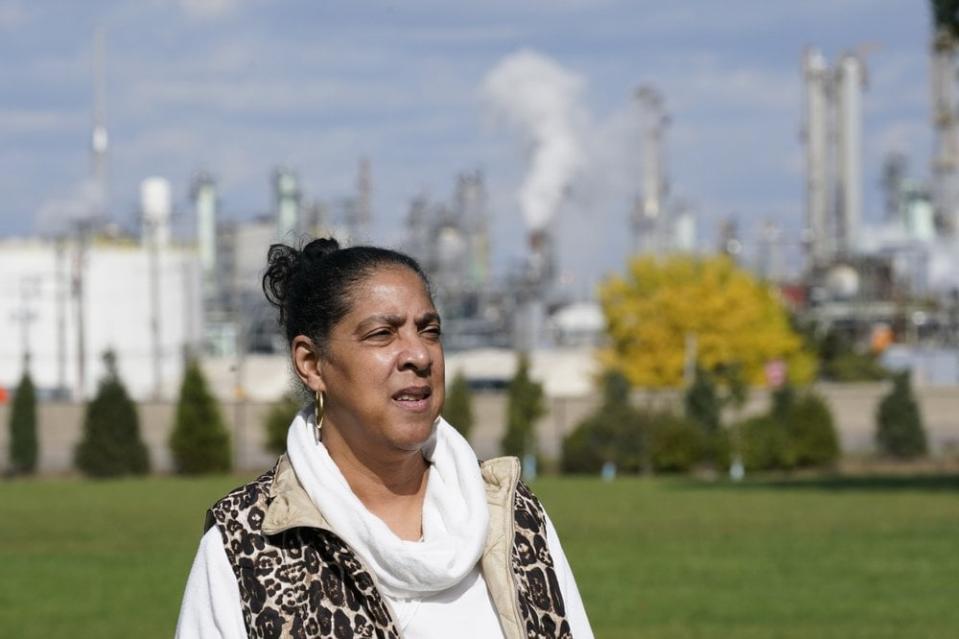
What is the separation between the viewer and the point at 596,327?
9775 cm

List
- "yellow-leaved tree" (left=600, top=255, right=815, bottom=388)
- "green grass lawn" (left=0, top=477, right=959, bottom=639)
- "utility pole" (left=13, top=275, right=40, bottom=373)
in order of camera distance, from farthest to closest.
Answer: "yellow-leaved tree" (left=600, top=255, right=815, bottom=388) < "utility pole" (left=13, top=275, right=40, bottom=373) < "green grass lawn" (left=0, top=477, right=959, bottom=639)

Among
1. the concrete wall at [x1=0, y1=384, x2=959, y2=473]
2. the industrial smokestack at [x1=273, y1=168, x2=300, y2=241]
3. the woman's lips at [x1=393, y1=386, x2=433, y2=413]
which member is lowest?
the concrete wall at [x1=0, y1=384, x2=959, y2=473]

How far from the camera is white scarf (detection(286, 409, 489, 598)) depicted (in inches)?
129

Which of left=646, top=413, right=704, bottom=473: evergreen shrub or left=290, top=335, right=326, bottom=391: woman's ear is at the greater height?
left=290, top=335, right=326, bottom=391: woman's ear

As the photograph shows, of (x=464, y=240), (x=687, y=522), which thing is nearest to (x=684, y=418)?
(x=687, y=522)

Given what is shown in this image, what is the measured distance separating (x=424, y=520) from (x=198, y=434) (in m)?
42.0

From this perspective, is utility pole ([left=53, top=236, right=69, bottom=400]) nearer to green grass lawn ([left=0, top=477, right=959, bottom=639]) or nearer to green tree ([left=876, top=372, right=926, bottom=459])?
green grass lawn ([left=0, top=477, right=959, bottom=639])

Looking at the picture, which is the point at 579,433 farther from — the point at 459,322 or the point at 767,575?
the point at 459,322

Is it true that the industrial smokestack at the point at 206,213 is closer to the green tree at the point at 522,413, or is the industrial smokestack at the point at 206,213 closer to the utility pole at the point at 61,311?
the utility pole at the point at 61,311

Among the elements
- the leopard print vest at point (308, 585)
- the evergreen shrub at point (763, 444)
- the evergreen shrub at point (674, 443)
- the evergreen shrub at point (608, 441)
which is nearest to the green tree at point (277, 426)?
the evergreen shrub at point (608, 441)

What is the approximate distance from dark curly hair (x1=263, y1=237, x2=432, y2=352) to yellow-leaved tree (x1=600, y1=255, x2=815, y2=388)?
2857 inches

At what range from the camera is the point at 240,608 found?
3266mm

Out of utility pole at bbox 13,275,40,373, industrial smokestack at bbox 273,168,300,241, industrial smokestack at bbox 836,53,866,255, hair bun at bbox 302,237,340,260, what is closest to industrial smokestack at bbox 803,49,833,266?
industrial smokestack at bbox 836,53,866,255

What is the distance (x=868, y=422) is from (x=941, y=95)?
45.4 meters
